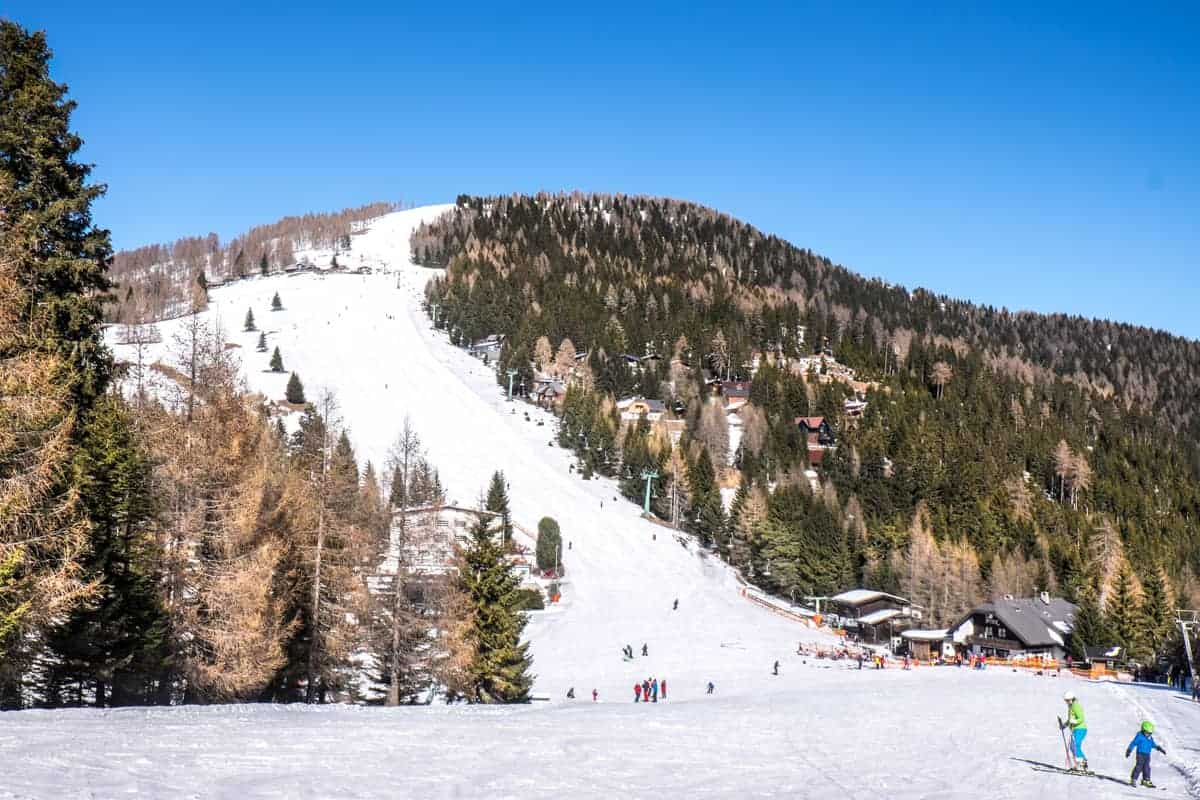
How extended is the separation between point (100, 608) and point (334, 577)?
6.24 m

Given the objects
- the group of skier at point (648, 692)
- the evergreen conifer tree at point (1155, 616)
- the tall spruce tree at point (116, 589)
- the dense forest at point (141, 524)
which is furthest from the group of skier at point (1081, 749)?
the evergreen conifer tree at point (1155, 616)

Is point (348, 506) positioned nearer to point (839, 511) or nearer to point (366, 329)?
point (839, 511)

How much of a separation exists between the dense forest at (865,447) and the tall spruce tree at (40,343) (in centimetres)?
6425

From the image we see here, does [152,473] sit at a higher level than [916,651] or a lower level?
higher

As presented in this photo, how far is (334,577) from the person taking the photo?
24406 mm

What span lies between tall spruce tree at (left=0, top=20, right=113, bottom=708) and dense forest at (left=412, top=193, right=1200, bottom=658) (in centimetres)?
6425

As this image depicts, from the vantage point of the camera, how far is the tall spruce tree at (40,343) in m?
12.8

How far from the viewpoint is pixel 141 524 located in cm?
2208

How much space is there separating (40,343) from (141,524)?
32.5ft

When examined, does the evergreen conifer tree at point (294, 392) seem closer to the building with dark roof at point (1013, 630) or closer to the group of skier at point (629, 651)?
the group of skier at point (629, 651)

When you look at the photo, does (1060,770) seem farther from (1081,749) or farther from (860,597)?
(860,597)

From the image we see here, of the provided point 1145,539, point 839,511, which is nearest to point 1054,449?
point 1145,539

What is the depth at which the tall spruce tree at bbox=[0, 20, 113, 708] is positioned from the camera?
12758 millimetres

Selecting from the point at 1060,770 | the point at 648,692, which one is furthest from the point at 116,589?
the point at 648,692
